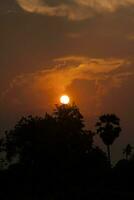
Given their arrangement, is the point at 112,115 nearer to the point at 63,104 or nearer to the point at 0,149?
the point at 63,104

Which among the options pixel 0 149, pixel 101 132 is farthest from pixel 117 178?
pixel 101 132

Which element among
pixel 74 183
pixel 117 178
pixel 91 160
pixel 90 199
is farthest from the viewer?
pixel 91 160

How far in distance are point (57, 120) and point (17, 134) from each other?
6109 mm

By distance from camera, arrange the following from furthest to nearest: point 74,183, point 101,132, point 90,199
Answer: point 101,132
point 74,183
point 90,199

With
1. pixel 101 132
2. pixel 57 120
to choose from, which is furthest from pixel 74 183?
pixel 101 132

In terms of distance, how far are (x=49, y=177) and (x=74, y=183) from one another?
3.40 metres

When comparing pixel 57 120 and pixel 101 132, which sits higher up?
pixel 101 132

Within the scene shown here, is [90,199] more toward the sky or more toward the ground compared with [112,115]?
more toward the ground

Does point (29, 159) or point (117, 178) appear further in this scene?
point (29, 159)

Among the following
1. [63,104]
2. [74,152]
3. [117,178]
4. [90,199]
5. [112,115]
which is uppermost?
[112,115]

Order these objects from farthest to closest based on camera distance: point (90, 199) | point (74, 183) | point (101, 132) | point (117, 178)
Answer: point (101, 132), point (74, 183), point (117, 178), point (90, 199)

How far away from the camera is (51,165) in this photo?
8081 centimetres

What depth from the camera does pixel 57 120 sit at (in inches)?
3327

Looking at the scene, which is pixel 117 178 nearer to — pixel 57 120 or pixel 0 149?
pixel 57 120
